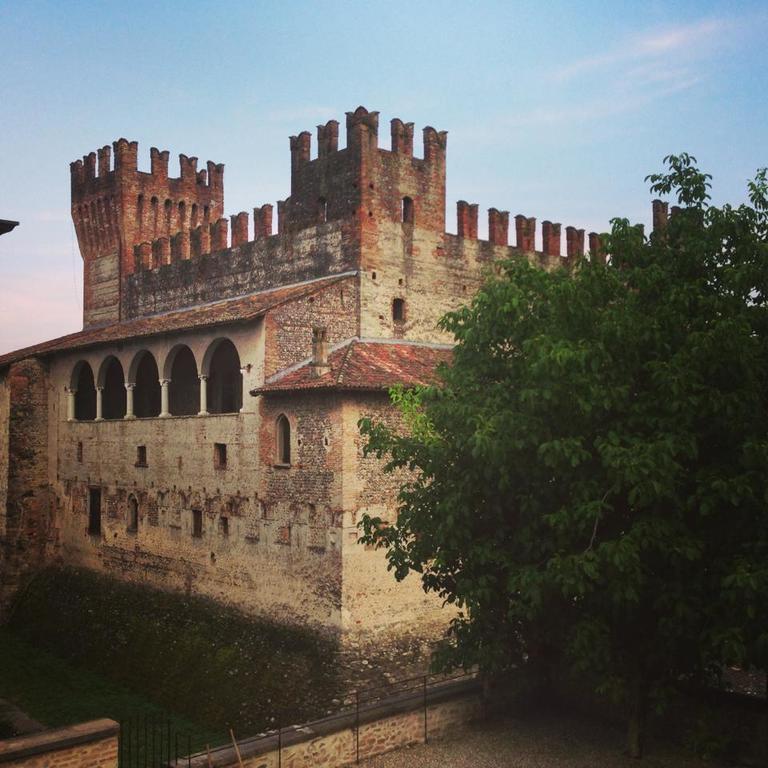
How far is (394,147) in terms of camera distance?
76.9 ft

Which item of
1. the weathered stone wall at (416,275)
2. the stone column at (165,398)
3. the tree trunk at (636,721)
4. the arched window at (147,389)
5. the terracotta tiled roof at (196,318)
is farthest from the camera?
the arched window at (147,389)

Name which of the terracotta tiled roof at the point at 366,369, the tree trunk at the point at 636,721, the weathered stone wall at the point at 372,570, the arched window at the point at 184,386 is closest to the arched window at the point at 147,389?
the arched window at the point at 184,386

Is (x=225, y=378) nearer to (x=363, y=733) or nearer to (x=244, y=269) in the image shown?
(x=244, y=269)

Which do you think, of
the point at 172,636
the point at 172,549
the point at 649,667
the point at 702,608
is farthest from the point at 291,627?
the point at 702,608

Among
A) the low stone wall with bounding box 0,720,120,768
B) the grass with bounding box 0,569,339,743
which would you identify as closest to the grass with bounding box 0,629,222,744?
the grass with bounding box 0,569,339,743

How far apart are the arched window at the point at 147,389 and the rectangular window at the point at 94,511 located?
260 cm

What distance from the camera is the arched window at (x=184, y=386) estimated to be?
87.6 ft

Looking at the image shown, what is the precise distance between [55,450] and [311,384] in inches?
538

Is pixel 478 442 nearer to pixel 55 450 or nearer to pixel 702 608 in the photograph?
pixel 702 608

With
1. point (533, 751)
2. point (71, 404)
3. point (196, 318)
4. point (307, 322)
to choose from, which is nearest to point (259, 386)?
point (307, 322)

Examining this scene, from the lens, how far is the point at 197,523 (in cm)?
2322

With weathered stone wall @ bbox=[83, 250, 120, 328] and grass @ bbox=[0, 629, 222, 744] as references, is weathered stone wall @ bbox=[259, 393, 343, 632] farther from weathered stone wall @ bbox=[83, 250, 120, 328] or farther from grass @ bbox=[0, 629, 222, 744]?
weathered stone wall @ bbox=[83, 250, 120, 328]

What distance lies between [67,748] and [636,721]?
7921 mm

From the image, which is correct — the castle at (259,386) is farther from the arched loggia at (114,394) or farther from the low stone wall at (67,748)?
the low stone wall at (67,748)
